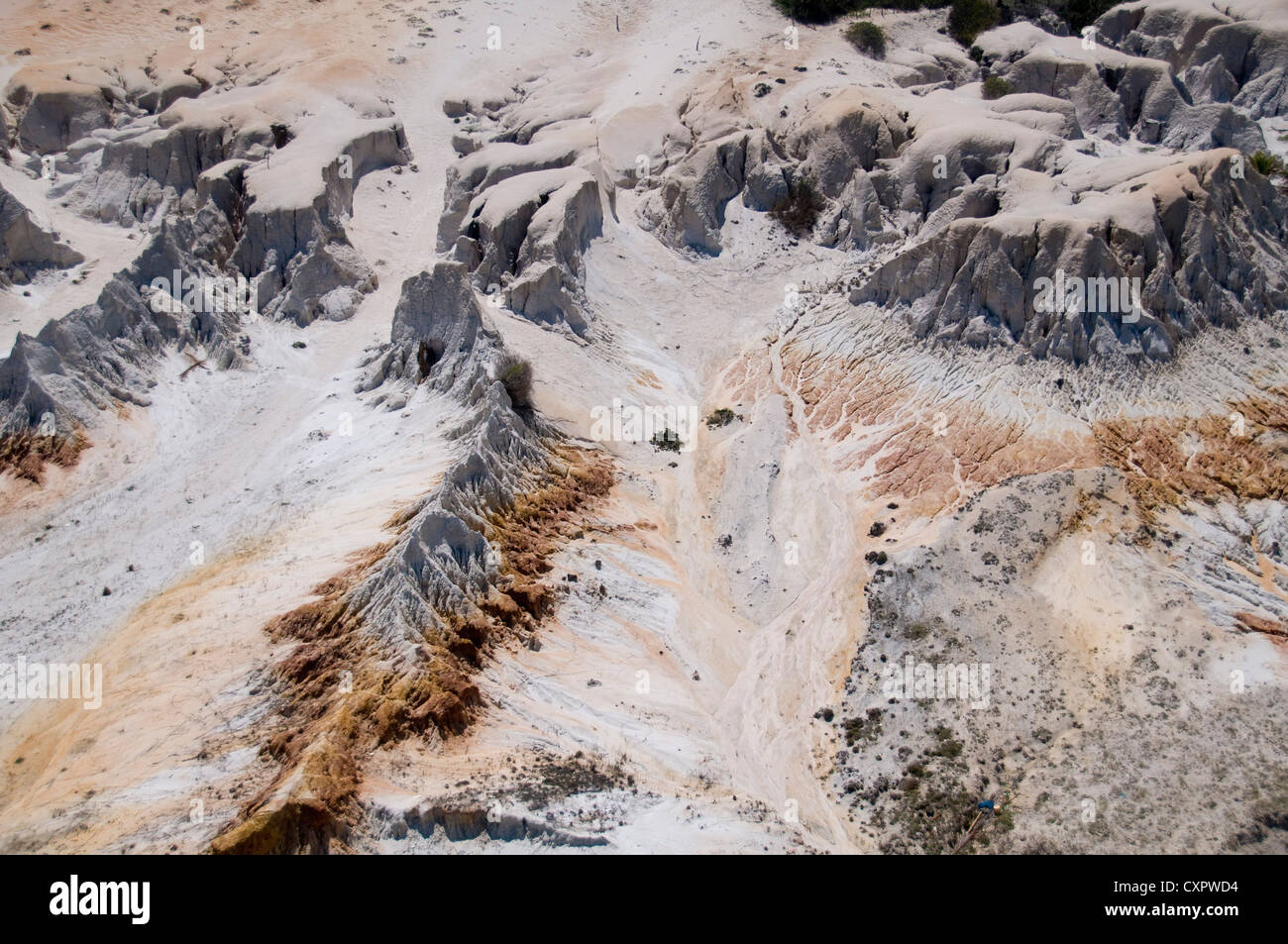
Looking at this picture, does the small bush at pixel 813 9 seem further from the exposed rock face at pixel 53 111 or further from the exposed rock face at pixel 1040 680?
the exposed rock face at pixel 1040 680

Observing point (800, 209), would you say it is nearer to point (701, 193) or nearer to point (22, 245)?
point (701, 193)

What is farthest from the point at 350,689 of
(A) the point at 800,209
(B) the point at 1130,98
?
(B) the point at 1130,98

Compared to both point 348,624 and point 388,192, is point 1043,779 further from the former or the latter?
point 388,192

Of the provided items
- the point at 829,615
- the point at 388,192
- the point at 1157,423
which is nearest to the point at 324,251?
the point at 388,192

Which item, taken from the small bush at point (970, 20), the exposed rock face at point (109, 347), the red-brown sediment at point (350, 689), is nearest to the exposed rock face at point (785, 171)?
the small bush at point (970, 20)

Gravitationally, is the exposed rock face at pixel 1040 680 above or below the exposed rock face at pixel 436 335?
below
